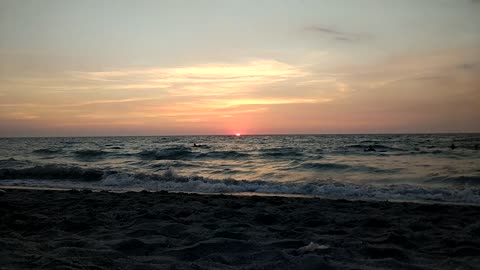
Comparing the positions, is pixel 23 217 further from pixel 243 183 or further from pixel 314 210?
pixel 243 183

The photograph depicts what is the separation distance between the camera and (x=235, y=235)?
539 cm

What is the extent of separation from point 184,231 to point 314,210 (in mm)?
3006

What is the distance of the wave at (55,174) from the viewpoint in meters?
16.3

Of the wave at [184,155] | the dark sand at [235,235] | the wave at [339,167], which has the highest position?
the dark sand at [235,235]

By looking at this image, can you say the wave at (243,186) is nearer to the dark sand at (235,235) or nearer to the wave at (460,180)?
the wave at (460,180)

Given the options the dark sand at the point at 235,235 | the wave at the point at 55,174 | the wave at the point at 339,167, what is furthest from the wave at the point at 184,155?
the dark sand at the point at 235,235

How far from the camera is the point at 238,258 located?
439 cm

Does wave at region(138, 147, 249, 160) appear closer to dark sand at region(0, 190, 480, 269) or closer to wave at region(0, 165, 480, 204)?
wave at region(0, 165, 480, 204)

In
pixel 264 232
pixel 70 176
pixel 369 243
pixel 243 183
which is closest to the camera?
pixel 369 243

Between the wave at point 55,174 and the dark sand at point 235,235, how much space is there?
7.81m

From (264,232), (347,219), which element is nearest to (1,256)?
(264,232)

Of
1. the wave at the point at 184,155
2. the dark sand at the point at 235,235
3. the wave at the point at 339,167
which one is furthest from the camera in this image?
the wave at the point at 184,155

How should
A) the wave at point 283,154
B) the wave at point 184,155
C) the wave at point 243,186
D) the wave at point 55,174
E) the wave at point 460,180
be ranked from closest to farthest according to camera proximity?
the wave at point 243,186
the wave at point 460,180
the wave at point 55,174
the wave at point 283,154
the wave at point 184,155

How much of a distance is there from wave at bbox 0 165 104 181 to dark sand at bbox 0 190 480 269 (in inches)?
307
